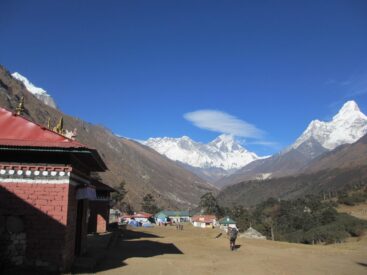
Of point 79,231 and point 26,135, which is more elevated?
point 26,135

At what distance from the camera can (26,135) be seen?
14.7 m

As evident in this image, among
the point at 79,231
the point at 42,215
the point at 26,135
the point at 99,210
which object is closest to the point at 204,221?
the point at 99,210

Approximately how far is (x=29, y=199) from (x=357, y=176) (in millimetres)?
192348

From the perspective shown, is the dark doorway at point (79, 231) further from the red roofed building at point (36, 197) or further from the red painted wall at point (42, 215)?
the red painted wall at point (42, 215)

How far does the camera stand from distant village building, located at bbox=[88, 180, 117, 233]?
3522cm

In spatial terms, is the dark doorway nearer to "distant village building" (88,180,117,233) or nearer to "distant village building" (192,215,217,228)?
"distant village building" (88,180,117,233)

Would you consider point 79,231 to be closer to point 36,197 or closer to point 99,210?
point 36,197

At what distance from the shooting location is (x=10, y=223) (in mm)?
13703

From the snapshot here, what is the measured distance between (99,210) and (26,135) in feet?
75.0

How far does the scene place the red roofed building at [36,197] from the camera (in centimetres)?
1367

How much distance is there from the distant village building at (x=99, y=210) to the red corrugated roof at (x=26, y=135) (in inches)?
770

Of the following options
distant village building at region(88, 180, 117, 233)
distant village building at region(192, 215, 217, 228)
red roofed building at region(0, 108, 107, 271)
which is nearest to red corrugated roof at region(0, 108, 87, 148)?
red roofed building at region(0, 108, 107, 271)

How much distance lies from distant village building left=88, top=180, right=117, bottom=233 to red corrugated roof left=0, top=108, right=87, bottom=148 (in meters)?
19.6

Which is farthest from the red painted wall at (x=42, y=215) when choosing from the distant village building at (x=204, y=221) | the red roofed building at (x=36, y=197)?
the distant village building at (x=204, y=221)
